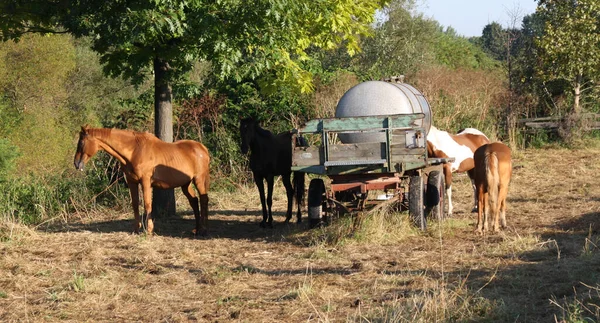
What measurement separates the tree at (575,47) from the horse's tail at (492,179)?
Result: 42.3 feet

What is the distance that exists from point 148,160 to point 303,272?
404 centimetres

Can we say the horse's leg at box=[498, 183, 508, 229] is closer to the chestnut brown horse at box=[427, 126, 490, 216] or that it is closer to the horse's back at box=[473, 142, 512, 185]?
the horse's back at box=[473, 142, 512, 185]

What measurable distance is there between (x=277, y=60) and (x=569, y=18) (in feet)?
45.7

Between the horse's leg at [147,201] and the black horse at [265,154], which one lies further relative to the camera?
the black horse at [265,154]

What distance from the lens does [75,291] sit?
7398mm

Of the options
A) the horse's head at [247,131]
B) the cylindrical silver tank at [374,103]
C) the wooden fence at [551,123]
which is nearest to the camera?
the cylindrical silver tank at [374,103]

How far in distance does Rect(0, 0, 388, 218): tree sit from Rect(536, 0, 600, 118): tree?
38.5 feet

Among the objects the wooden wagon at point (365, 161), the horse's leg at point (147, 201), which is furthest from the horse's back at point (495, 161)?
the horse's leg at point (147, 201)

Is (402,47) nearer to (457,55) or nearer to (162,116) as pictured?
(457,55)

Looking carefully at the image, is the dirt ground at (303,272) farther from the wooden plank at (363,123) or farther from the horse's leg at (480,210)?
the wooden plank at (363,123)

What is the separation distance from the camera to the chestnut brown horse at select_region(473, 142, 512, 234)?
10.5 meters

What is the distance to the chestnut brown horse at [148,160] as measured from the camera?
10.9 meters

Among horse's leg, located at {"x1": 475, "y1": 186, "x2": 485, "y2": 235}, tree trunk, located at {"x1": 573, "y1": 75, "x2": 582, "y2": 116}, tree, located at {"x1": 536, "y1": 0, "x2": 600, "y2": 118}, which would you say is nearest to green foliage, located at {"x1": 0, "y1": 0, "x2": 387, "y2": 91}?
horse's leg, located at {"x1": 475, "y1": 186, "x2": 485, "y2": 235}

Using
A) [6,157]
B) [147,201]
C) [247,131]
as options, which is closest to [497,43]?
[6,157]
